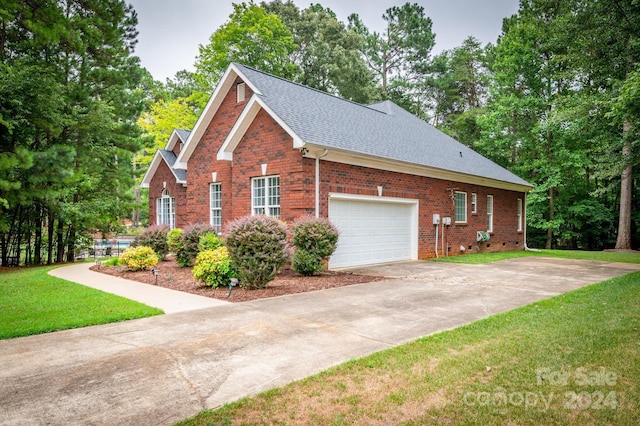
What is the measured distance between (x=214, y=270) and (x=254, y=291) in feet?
3.58

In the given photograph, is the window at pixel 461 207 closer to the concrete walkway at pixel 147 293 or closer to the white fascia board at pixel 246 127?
the white fascia board at pixel 246 127

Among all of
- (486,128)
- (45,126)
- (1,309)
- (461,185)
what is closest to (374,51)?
(486,128)

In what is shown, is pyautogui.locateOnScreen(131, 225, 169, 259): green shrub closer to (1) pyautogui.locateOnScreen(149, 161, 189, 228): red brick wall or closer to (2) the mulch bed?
(2) the mulch bed

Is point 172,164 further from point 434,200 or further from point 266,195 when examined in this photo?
point 434,200

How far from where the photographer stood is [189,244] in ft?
41.1

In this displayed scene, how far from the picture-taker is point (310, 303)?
23.5 ft

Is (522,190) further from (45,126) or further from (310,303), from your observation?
(45,126)

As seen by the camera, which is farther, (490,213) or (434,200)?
(490,213)

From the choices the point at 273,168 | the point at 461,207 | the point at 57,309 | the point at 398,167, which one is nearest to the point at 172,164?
the point at 273,168

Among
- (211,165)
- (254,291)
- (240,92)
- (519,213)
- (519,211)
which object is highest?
(240,92)

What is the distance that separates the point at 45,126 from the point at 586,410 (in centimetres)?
944

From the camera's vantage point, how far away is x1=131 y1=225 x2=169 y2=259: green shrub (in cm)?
1403

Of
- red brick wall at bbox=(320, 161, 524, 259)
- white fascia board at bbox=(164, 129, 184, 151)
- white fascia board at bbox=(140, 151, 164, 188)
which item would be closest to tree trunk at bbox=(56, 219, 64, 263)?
white fascia board at bbox=(140, 151, 164, 188)

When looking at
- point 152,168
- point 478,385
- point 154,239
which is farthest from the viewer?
point 152,168
